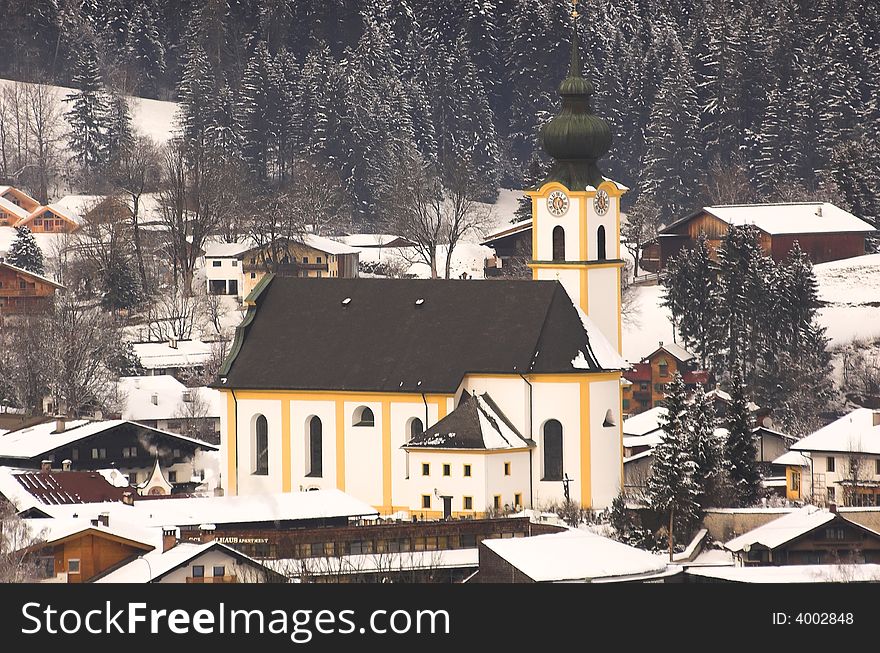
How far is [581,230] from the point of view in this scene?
47031mm

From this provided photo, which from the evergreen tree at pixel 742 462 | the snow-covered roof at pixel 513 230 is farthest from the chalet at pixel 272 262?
the evergreen tree at pixel 742 462

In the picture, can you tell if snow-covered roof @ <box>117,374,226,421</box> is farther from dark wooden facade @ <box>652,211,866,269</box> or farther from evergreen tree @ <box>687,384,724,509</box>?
evergreen tree @ <box>687,384,724,509</box>

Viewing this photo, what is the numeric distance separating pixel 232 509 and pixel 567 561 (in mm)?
8878

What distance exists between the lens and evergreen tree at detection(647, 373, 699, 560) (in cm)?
4234

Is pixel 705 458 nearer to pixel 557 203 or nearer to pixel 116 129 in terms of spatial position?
pixel 557 203

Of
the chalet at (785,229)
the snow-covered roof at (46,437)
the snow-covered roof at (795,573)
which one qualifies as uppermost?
the chalet at (785,229)

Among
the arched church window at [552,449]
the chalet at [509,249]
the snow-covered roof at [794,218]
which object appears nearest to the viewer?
the arched church window at [552,449]

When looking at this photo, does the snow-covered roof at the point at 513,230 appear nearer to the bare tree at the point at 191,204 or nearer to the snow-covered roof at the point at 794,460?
the bare tree at the point at 191,204

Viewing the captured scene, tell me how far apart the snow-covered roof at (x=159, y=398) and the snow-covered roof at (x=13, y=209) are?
38.8 metres

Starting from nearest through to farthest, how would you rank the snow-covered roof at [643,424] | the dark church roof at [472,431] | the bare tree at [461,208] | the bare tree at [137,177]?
the dark church roof at [472,431]
the snow-covered roof at [643,424]
the bare tree at [137,177]
the bare tree at [461,208]

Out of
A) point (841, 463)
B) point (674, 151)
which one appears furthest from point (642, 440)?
point (674, 151)

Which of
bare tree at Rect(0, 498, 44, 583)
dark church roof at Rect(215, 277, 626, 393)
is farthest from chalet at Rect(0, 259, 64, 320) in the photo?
bare tree at Rect(0, 498, 44, 583)

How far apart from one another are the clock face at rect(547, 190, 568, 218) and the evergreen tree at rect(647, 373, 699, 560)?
5.47 m

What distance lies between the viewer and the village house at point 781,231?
81.8 meters
